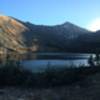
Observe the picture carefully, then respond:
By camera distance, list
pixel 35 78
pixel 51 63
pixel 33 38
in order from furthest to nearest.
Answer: pixel 33 38 → pixel 51 63 → pixel 35 78

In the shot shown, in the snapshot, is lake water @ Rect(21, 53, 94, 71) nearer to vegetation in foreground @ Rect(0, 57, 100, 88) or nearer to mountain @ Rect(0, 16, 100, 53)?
vegetation in foreground @ Rect(0, 57, 100, 88)

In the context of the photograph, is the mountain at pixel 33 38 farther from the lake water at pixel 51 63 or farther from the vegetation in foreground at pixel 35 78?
the vegetation in foreground at pixel 35 78

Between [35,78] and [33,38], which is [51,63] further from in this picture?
[33,38]

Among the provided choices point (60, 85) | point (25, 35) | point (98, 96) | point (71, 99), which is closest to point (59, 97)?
point (71, 99)

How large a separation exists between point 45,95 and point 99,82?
275 centimetres

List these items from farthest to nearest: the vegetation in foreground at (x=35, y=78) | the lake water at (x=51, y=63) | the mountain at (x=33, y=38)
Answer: the mountain at (x=33, y=38) → the lake water at (x=51, y=63) → the vegetation in foreground at (x=35, y=78)

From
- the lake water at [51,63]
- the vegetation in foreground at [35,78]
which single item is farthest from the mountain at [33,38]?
the vegetation in foreground at [35,78]

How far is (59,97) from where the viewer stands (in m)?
8.91

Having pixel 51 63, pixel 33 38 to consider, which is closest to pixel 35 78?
pixel 51 63

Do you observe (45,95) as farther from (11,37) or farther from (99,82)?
(11,37)

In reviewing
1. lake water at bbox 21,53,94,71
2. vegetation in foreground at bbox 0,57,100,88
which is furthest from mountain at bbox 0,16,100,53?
vegetation in foreground at bbox 0,57,100,88

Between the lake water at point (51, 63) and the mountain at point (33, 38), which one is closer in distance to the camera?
the lake water at point (51, 63)

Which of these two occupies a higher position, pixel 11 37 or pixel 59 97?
pixel 11 37

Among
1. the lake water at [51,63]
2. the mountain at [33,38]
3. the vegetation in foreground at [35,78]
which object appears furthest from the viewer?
the mountain at [33,38]
